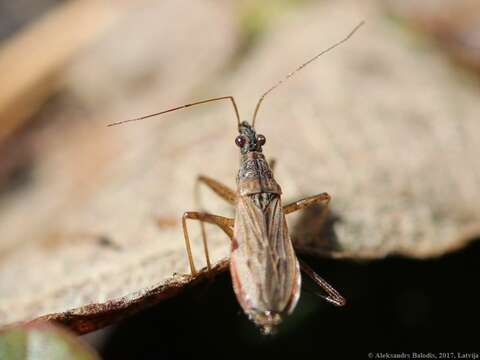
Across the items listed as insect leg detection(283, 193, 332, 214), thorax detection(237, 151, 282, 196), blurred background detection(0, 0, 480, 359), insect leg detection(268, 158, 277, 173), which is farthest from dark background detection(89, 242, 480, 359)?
insect leg detection(268, 158, 277, 173)

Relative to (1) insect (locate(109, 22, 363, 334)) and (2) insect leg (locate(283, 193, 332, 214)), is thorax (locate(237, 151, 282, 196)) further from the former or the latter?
(2) insect leg (locate(283, 193, 332, 214))

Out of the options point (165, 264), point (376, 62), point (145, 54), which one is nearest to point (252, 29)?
point (145, 54)

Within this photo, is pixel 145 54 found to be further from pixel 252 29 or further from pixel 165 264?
pixel 165 264

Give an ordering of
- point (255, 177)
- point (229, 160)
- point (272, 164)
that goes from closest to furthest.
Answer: point (255, 177), point (272, 164), point (229, 160)

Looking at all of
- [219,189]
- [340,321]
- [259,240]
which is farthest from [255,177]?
[340,321]

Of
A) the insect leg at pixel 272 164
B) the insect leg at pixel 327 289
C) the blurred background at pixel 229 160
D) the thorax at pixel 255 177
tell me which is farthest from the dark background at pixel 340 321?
the insect leg at pixel 272 164

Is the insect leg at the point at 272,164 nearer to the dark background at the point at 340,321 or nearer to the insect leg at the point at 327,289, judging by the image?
the dark background at the point at 340,321

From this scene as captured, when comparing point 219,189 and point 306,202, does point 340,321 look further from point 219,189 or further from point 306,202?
point 219,189
